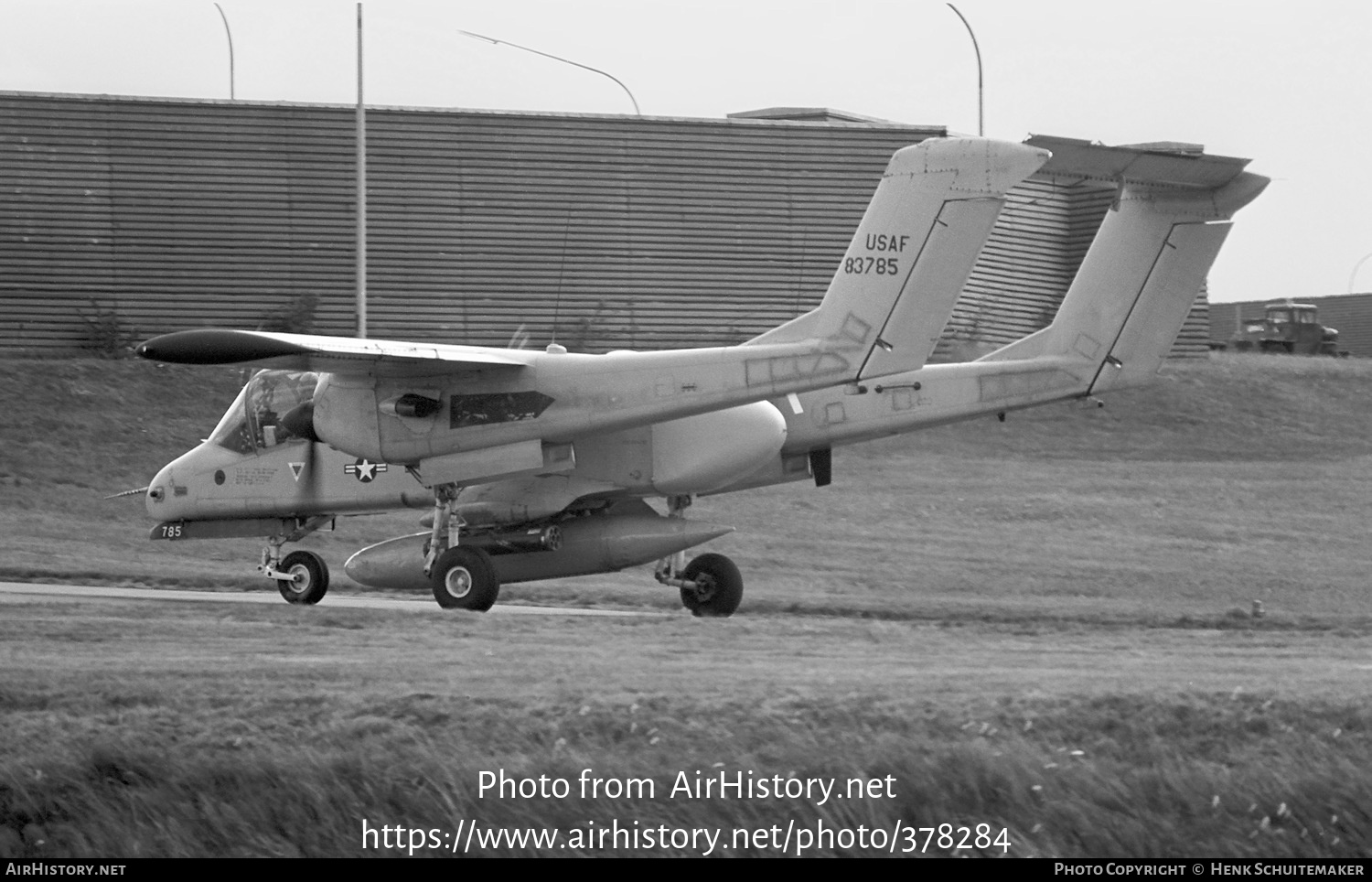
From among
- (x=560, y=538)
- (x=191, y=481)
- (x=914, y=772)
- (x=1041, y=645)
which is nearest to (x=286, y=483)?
(x=191, y=481)

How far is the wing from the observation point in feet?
56.7

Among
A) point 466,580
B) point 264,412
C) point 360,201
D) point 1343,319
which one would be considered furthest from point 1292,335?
point 466,580

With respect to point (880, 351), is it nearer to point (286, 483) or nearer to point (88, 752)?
point (286, 483)

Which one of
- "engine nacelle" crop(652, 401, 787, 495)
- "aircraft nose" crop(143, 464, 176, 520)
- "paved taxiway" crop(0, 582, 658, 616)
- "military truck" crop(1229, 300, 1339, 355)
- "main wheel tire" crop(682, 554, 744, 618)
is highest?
"military truck" crop(1229, 300, 1339, 355)

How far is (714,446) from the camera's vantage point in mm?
20094

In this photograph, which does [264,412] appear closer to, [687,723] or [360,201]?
[687,723]

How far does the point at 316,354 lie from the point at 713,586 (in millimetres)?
5384

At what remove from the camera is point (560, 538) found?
2058 cm

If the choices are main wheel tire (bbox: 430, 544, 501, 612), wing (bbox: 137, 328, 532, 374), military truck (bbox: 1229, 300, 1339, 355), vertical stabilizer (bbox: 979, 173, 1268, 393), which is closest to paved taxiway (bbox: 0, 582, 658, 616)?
main wheel tire (bbox: 430, 544, 501, 612)

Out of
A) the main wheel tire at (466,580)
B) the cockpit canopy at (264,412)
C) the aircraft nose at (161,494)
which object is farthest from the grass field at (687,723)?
the cockpit canopy at (264,412)

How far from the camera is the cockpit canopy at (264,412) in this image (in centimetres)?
2181

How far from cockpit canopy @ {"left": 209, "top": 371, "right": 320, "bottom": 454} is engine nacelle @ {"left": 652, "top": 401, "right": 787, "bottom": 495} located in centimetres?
432

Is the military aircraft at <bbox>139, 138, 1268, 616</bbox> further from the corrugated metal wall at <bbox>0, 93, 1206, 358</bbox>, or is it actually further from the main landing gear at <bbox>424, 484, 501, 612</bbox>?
the corrugated metal wall at <bbox>0, 93, 1206, 358</bbox>

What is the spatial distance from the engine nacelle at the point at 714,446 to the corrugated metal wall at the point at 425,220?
2025cm
